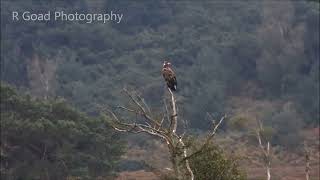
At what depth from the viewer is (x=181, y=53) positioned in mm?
56188

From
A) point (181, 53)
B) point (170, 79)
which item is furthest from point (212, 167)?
point (181, 53)

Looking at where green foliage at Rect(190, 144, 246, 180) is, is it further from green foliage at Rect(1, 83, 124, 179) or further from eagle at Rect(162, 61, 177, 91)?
green foliage at Rect(1, 83, 124, 179)

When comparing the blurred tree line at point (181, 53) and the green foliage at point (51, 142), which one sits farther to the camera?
the blurred tree line at point (181, 53)

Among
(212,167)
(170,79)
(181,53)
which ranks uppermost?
(170,79)

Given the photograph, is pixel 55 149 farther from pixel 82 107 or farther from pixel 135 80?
pixel 135 80

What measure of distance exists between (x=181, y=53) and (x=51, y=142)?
30372 millimetres

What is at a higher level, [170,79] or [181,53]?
[170,79]

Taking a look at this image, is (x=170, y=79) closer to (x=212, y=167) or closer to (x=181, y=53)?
(x=212, y=167)

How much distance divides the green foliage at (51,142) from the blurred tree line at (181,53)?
1773 centimetres

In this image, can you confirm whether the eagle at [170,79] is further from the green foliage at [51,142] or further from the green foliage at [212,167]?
the green foliage at [51,142]

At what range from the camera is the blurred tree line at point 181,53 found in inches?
1911

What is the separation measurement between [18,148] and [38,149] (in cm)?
79

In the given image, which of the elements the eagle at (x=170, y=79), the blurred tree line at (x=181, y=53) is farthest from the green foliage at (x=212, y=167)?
the blurred tree line at (x=181, y=53)

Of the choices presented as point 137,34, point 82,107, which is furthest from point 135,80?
point 137,34
